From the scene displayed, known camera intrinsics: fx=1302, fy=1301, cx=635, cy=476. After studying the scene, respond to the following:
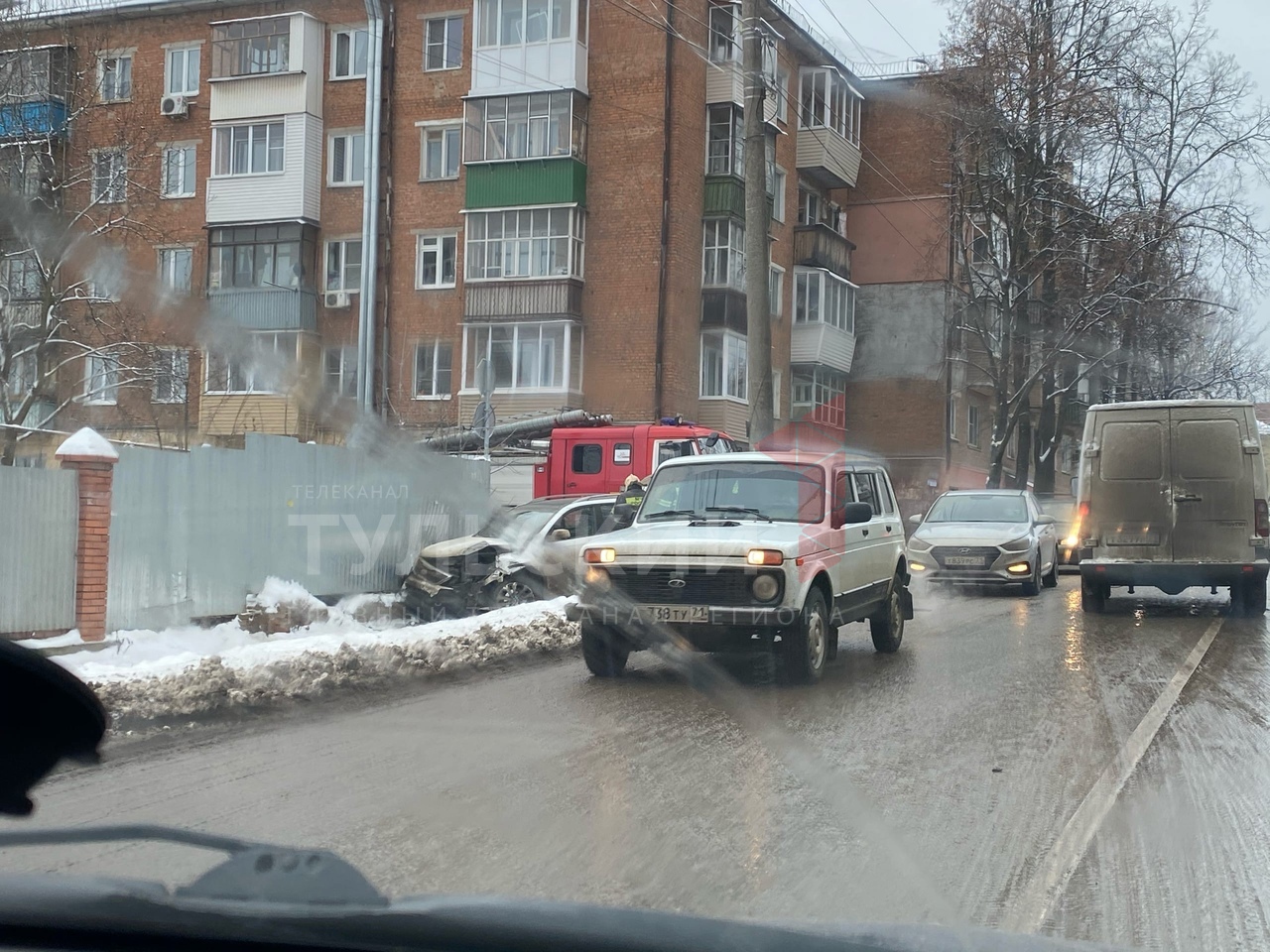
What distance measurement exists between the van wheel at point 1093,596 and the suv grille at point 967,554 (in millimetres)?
2729

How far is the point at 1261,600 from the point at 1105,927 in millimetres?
13277

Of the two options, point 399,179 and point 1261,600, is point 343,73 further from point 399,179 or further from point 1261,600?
point 1261,600

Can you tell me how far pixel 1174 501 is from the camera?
1588 cm

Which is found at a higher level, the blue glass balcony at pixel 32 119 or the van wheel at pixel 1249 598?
the blue glass balcony at pixel 32 119

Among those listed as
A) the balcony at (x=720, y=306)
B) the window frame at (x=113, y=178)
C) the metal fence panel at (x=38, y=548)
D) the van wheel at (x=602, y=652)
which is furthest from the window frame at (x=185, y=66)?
the van wheel at (x=602, y=652)

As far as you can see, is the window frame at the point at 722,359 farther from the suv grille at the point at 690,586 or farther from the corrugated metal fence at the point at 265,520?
the suv grille at the point at 690,586

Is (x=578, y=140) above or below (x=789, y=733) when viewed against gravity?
above

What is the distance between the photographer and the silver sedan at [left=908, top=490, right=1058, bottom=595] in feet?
63.4

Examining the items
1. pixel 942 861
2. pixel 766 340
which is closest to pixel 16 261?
pixel 766 340

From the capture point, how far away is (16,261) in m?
18.0

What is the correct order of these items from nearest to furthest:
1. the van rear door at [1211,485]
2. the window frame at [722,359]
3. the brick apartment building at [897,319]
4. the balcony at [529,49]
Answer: the van rear door at [1211,485], the balcony at [529,49], the window frame at [722,359], the brick apartment building at [897,319]

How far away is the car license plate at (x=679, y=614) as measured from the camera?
9.51 metres

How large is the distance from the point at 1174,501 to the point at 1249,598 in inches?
59.0

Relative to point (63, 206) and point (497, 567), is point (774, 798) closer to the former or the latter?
point (497, 567)
